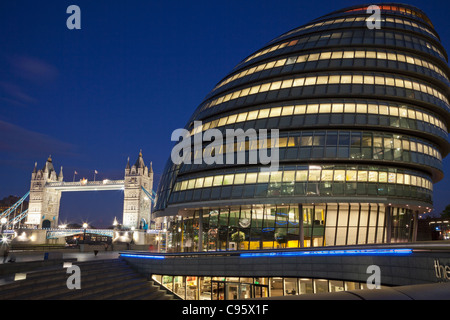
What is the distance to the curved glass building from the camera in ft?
122

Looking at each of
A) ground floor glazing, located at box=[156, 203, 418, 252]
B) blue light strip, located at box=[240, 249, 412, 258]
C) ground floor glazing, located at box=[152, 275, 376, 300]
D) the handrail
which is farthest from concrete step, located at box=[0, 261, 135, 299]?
blue light strip, located at box=[240, 249, 412, 258]

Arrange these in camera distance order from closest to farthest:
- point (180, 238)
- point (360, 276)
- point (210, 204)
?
1. point (360, 276)
2. point (210, 204)
3. point (180, 238)

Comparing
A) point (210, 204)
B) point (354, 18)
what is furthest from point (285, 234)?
point (354, 18)

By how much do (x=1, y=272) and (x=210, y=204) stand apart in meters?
20.0

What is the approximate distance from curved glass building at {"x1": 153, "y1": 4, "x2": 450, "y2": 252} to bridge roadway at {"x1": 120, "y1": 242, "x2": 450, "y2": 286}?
6.21 m

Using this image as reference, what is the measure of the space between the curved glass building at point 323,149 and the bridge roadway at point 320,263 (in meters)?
6.21

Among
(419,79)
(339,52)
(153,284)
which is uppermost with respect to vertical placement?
(339,52)

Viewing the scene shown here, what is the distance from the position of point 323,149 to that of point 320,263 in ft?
45.1

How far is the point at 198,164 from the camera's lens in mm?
43219

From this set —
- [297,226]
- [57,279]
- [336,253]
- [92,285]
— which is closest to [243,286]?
[297,226]

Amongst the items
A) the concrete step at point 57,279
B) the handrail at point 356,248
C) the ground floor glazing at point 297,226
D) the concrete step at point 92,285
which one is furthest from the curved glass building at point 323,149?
the concrete step at point 57,279

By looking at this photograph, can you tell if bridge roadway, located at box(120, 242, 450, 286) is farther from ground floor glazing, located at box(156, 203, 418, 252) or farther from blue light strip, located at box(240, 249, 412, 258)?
ground floor glazing, located at box(156, 203, 418, 252)
